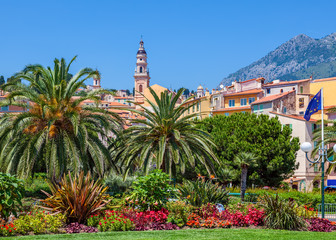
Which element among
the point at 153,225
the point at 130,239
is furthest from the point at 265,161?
the point at 130,239

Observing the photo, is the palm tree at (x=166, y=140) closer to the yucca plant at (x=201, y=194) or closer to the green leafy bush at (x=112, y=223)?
the yucca plant at (x=201, y=194)

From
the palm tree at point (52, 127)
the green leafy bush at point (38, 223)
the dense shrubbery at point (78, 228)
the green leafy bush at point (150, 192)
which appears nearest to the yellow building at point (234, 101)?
the palm tree at point (52, 127)

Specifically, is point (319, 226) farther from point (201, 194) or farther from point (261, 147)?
point (261, 147)

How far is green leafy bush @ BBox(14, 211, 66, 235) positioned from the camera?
1419 cm

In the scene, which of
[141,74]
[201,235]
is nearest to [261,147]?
[201,235]

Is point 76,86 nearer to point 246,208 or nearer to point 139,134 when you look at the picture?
point 139,134

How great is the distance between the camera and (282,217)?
1603 centimetres

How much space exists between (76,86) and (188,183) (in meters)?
8.86

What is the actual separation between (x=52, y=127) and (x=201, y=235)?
510 inches

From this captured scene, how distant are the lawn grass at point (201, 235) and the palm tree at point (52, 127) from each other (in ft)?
31.5

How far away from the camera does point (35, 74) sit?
85.2 ft

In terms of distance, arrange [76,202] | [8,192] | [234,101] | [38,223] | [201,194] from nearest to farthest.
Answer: [8,192] < [38,223] < [76,202] < [201,194] < [234,101]

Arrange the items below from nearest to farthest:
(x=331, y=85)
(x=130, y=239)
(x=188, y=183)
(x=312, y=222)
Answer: (x=130, y=239) < (x=312, y=222) < (x=188, y=183) < (x=331, y=85)

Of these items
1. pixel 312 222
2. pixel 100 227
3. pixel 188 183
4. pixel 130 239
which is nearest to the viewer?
pixel 130 239
